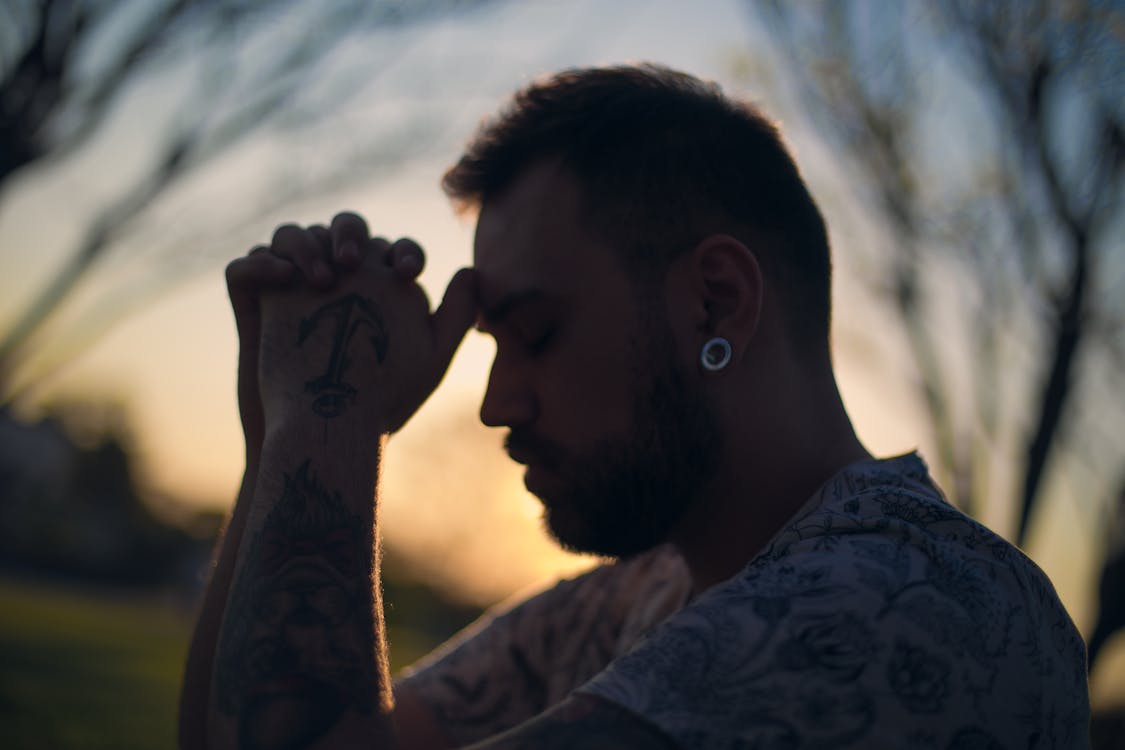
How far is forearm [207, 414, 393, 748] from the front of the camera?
148 centimetres

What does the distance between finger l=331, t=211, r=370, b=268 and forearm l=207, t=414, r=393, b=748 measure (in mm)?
418

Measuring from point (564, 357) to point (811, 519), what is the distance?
26.0 inches

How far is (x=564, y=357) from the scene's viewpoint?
6.81ft

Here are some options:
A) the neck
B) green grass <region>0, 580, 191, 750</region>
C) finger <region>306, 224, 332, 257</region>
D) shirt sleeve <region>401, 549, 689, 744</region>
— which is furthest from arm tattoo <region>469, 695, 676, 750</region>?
green grass <region>0, 580, 191, 750</region>

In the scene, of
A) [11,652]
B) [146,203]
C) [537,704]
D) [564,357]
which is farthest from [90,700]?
[564,357]

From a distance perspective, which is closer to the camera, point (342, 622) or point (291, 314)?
point (342, 622)

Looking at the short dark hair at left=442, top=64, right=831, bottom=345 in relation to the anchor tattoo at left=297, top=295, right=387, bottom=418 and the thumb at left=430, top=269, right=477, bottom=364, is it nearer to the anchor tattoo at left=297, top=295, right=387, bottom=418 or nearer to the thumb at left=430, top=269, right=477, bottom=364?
the thumb at left=430, top=269, right=477, bottom=364

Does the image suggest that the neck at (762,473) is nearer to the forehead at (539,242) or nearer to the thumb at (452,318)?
the forehead at (539,242)

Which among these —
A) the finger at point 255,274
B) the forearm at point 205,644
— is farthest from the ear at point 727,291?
the forearm at point 205,644

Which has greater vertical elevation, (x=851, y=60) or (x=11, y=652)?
(x=851, y=60)

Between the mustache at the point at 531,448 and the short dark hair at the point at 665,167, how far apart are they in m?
0.45

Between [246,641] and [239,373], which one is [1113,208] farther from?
[246,641]

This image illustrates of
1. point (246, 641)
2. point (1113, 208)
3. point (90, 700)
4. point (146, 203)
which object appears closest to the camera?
point (246, 641)

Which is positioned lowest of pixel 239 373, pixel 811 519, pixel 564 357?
pixel 811 519
